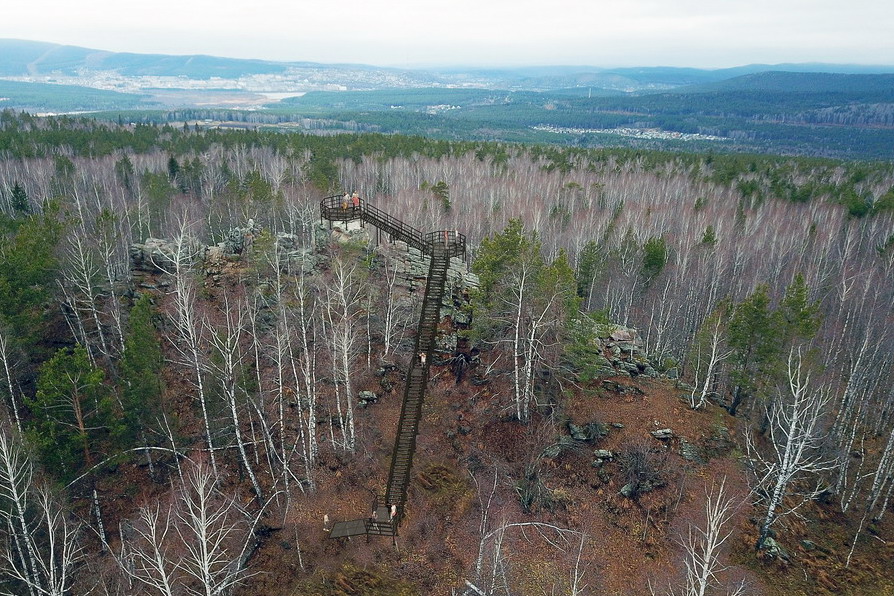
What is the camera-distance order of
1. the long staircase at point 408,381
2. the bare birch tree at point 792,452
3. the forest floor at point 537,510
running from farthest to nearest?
the long staircase at point 408,381
the forest floor at point 537,510
the bare birch tree at point 792,452

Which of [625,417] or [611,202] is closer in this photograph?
[625,417]

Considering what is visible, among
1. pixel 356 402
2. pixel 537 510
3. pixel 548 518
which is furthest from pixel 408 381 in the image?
pixel 548 518

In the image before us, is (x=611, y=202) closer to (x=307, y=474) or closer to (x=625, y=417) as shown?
(x=625, y=417)

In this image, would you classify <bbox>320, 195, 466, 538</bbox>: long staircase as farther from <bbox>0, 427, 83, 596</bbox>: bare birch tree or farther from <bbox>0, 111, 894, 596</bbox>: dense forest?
<bbox>0, 427, 83, 596</bbox>: bare birch tree

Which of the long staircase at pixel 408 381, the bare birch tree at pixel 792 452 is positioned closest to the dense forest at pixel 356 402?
the bare birch tree at pixel 792 452

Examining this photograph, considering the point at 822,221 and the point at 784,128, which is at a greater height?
the point at 784,128

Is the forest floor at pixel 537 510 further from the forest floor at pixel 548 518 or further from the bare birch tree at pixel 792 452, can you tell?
the bare birch tree at pixel 792 452

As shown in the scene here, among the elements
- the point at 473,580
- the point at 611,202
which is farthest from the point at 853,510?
the point at 611,202
